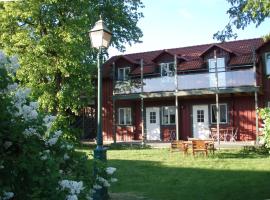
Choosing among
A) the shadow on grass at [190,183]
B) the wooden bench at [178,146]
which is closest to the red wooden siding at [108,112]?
the wooden bench at [178,146]

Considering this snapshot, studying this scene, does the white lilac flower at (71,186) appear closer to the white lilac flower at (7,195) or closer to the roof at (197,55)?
the white lilac flower at (7,195)

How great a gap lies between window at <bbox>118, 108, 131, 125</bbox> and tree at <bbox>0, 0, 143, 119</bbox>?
727 cm

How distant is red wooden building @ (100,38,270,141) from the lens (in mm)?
28156

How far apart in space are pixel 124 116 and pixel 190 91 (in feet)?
25.5

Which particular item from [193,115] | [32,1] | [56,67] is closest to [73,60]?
[56,67]

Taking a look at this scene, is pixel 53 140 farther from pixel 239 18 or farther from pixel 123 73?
pixel 123 73

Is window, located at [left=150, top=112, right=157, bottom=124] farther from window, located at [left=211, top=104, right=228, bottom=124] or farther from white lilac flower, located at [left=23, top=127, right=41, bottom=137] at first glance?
white lilac flower, located at [left=23, top=127, right=41, bottom=137]

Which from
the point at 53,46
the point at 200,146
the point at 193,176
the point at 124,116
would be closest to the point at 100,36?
the point at 193,176

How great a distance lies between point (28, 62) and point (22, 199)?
2219 cm

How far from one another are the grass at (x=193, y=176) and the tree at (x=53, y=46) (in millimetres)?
6350

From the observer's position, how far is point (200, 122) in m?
31.4

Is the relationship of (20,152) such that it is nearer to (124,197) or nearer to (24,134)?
(24,134)

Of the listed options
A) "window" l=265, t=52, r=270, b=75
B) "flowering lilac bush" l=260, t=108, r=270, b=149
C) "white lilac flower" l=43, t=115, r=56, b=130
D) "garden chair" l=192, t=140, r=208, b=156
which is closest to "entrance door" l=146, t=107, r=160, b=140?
"window" l=265, t=52, r=270, b=75

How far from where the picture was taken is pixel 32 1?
2547cm
